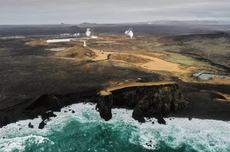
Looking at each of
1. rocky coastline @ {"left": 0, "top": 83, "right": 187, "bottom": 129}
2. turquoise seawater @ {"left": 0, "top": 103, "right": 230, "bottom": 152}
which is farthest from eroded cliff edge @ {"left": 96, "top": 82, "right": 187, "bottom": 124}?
turquoise seawater @ {"left": 0, "top": 103, "right": 230, "bottom": 152}

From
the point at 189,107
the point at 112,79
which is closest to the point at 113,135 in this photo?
the point at 189,107

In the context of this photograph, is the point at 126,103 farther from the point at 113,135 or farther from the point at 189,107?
the point at 189,107

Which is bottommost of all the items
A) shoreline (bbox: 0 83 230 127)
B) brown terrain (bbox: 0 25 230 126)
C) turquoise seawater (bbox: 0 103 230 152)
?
turquoise seawater (bbox: 0 103 230 152)

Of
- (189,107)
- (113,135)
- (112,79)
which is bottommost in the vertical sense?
(113,135)

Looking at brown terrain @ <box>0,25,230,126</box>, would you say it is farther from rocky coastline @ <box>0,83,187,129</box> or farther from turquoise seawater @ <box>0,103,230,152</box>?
turquoise seawater @ <box>0,103,230,152</box>

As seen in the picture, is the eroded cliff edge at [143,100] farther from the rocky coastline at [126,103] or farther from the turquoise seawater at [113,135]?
the turquoise seawater at [113,135]

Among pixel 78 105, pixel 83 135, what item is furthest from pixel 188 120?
pixel 78 105

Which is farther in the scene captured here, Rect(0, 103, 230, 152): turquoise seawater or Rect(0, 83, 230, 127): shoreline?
Rect(0, 83, 230, 127): shoreline
